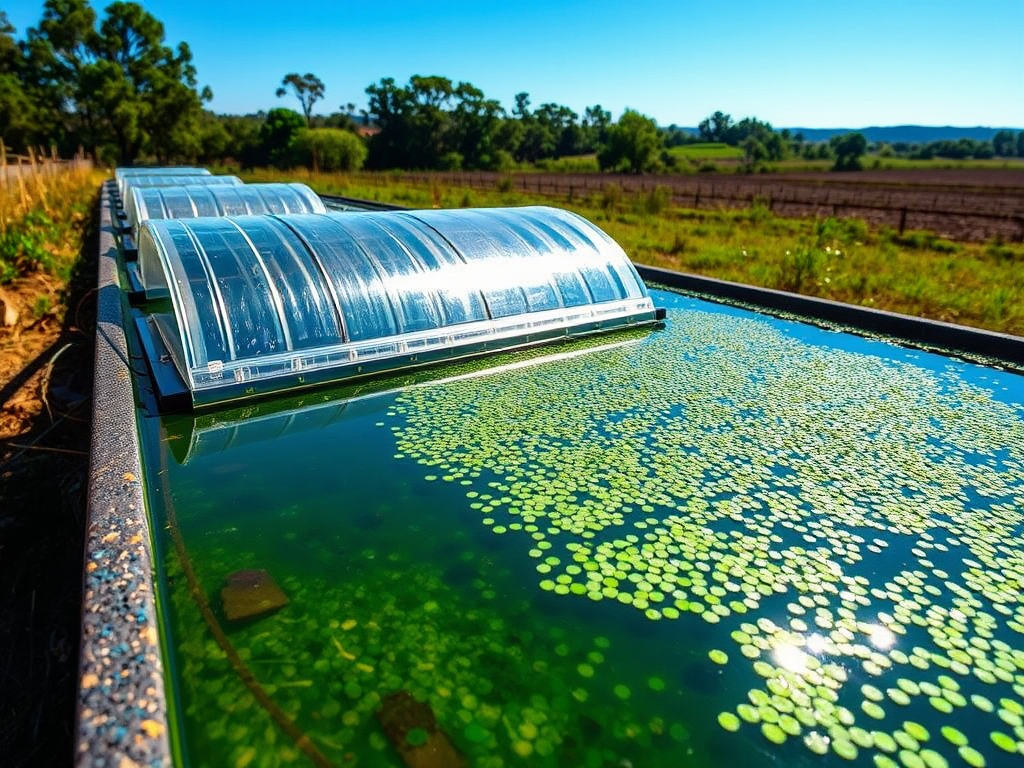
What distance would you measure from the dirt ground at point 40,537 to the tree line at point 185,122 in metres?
23.3

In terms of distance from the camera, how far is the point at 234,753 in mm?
2006

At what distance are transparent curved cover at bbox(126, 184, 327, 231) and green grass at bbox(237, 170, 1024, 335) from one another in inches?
230

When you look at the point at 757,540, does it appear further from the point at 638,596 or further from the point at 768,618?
the point at 638,596

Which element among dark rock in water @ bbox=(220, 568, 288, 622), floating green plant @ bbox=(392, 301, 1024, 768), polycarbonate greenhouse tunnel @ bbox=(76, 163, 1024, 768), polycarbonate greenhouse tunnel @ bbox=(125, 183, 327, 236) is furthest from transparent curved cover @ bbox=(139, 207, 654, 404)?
polycarbonate greenhouse tunnel @ bbox=(125, 183, 327, 236)

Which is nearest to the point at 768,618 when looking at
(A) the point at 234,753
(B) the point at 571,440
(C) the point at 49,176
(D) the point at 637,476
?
(D) the point at 637,476

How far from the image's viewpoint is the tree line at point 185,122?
120 feet

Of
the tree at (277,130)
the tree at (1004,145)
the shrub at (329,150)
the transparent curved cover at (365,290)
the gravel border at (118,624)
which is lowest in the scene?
the tree at (1004,145)

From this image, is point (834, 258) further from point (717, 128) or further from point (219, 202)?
point (717, 128)

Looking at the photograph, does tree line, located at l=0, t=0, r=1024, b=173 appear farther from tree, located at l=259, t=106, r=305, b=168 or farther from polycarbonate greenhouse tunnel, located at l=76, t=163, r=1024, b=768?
polycarbonate greenhouse tunnel, located at l=76, t=163, r=1024, b=768

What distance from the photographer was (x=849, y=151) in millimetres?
87938

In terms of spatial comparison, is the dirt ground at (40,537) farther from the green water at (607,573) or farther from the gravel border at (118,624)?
the green water at (607,573)

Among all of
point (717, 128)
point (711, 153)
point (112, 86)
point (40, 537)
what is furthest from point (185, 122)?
point (717, 128)

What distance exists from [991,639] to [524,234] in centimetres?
514

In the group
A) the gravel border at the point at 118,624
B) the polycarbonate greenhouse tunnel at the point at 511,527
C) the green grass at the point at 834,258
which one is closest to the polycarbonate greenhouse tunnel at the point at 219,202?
the polycarbonate greenhouse tunnel at the point at 511,527
